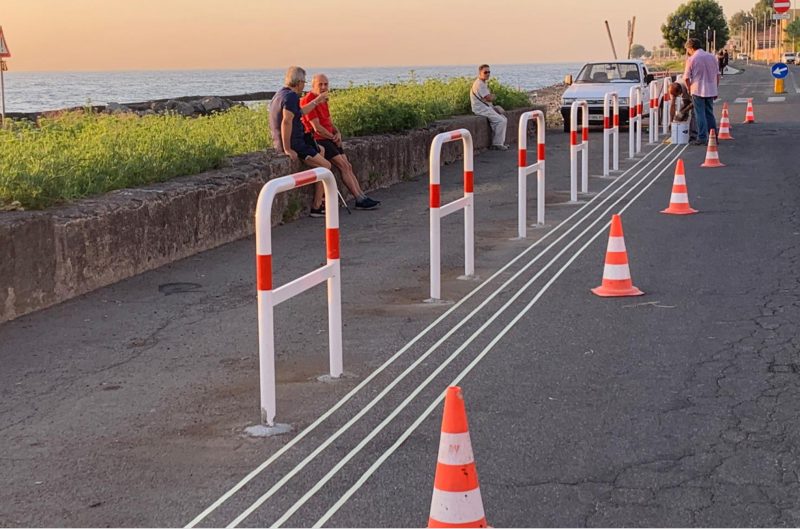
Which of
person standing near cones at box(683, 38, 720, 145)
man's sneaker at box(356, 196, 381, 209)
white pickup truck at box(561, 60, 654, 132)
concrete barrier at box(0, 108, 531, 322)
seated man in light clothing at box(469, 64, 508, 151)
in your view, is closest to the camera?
concrete barrier at box(0, 108, 531, 322)

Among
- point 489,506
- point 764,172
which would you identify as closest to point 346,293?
point 489,506

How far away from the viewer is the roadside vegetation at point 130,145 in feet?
29.8

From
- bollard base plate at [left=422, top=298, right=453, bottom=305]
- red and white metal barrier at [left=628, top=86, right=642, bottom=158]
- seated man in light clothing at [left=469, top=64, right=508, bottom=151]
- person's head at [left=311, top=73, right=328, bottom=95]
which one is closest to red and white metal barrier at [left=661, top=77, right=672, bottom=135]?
red and white metal barrier at [left=628, top=86, right=642, bottom=158]

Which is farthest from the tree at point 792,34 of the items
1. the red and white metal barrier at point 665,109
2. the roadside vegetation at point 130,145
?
the roadside vegetation at point 130,145

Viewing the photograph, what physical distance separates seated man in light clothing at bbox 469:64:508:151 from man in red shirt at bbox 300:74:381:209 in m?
8.06

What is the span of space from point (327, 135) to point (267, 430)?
7.99m

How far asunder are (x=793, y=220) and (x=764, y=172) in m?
5.01

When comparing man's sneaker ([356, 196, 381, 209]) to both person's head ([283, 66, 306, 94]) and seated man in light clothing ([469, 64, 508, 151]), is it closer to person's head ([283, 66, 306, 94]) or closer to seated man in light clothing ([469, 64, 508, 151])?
person's head ([283, 66, 306, 94])

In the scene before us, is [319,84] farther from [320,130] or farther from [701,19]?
[701,19]

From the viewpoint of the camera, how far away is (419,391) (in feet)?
19.9

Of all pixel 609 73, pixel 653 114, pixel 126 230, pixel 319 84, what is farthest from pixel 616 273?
pixel 609 73

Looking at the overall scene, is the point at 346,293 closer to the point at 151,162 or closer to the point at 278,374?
the point at 278,374

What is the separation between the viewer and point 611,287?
8.42 metres

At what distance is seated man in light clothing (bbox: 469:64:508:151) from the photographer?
2111 cm
